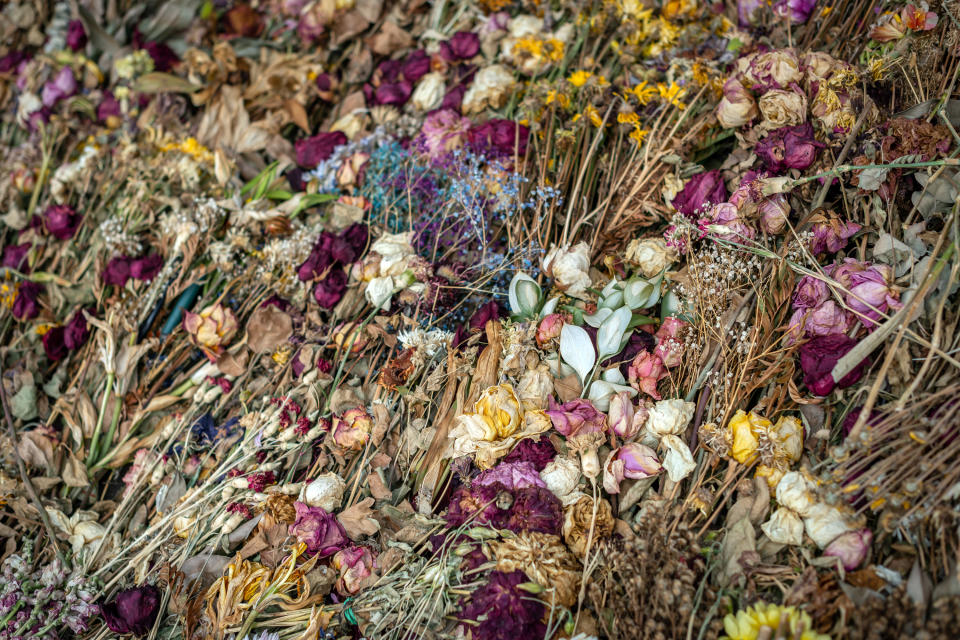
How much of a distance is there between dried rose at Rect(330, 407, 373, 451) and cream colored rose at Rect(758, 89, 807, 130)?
86cm

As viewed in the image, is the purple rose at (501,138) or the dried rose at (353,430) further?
the purple rose at (501,138)

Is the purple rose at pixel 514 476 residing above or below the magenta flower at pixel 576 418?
below

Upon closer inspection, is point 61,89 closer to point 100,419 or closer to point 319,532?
point 100,419

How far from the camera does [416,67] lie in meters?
1.54

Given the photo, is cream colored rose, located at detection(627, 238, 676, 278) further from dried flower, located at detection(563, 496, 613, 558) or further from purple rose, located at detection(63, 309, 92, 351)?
purple rose, located at detection(63, 309, 92, 351)

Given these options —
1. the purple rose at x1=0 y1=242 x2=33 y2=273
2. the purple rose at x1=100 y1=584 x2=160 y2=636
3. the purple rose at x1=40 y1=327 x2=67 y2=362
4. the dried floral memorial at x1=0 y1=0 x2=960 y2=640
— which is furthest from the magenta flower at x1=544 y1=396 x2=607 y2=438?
the purple rose at x1=0 y1=242 x2=33 y2=273

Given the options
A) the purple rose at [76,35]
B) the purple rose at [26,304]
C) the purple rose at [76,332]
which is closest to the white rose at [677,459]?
the purple rose at [76,332]

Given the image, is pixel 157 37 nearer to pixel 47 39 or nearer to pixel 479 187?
pixel 47 39

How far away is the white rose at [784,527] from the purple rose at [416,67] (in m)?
1.26

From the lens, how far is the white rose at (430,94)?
58.3 inches

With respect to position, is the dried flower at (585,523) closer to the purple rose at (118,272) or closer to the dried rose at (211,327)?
the dried rose at (211,327)

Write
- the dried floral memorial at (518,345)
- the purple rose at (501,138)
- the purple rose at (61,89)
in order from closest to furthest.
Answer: the dried floral memorial at (518,345) → the purple rose at (501,138) → the purple rose at (61,89)

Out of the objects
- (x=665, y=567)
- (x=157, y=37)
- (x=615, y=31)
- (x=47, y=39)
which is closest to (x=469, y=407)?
(x=665, y=567)

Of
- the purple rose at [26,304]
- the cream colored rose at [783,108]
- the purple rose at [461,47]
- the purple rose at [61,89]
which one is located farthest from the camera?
the purple rose at [61,89]
